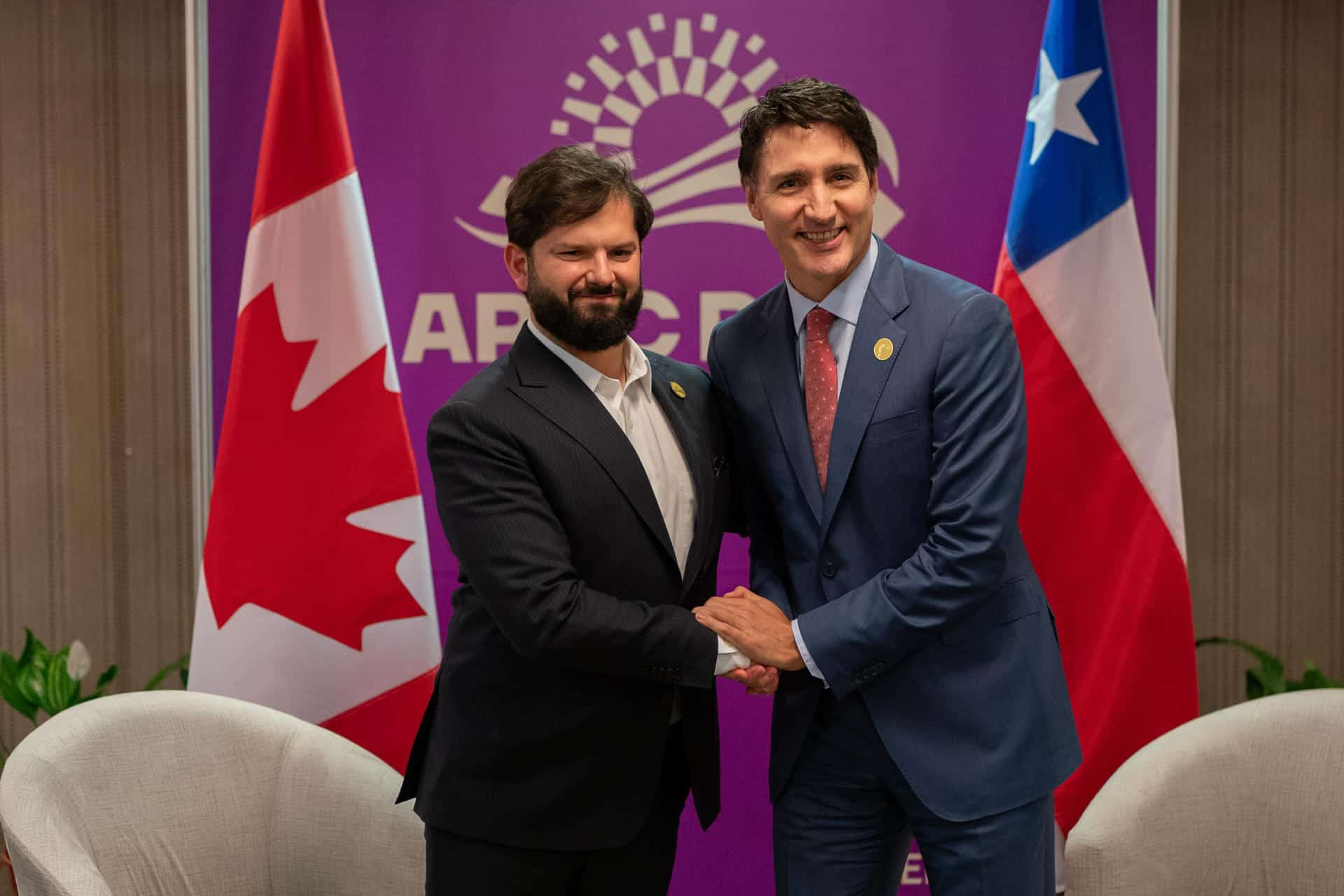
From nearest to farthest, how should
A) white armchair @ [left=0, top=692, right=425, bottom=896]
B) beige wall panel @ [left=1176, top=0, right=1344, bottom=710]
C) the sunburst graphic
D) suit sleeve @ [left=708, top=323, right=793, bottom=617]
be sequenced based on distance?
suit sleeve @ [left=708, top=323, right=793, bottom=617]
white armchair @ [left=0, top=692, right=425, bottom=896]
the sunburst graphic
beige wall panel @ [left=1176, top=0, right=1344, bottom=710]

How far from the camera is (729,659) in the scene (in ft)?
7.20

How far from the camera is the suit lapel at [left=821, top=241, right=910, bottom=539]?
2.18m

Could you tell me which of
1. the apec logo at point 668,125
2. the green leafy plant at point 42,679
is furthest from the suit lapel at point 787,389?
the green leafy plant at point 42,679

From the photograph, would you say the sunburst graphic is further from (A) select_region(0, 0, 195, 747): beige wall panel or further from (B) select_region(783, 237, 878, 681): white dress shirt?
(A) select_region(0, 0, 195, 747): beige wall panel

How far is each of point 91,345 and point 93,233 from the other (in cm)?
34

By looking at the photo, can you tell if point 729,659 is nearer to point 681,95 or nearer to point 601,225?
point 601,225

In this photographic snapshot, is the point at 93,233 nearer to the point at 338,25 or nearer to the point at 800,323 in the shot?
the point at 338,25

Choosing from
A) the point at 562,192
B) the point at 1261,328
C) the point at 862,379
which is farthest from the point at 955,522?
the point at 1261,328

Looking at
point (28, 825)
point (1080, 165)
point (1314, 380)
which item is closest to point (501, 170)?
point (1080, 165)

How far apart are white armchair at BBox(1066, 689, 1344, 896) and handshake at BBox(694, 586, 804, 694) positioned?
0.78 m

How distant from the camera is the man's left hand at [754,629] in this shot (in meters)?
2.19

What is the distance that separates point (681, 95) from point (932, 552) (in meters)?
1.64

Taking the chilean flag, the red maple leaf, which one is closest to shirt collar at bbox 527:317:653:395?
the red maple leaf

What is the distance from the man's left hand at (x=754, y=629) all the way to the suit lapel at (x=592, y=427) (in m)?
0.11
